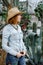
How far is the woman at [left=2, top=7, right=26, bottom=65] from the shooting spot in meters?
Result: 2.46

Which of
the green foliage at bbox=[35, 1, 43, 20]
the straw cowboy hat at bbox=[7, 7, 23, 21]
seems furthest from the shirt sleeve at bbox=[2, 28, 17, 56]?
the green foliage at bbox=[35, 1, 43, 20]

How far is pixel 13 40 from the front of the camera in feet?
8.16

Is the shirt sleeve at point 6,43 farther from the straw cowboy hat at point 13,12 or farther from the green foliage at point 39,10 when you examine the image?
the green foliage at point 39,10

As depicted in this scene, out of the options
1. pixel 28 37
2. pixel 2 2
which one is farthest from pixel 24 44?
pixel 2 2

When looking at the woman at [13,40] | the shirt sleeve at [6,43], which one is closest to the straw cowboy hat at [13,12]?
the woman at [13,40]

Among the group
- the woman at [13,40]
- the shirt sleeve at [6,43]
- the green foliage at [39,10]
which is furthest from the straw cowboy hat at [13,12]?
the green foliage at [39,10]

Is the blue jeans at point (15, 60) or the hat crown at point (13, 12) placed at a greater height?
the hat crown at point (13, 12)

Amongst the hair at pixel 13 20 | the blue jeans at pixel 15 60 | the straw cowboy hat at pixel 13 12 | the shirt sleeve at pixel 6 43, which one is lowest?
the blue jeans at pixel 15 60

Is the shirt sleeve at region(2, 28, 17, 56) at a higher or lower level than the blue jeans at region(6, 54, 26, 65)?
higher

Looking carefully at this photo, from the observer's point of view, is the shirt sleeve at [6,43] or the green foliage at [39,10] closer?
the shirt sleeve at [6,43]

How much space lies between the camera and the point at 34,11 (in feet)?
9.01

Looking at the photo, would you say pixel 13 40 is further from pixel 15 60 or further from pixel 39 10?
pixel 39 10

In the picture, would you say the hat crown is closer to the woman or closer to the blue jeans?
the woman

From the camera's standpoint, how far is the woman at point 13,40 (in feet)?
8.07
